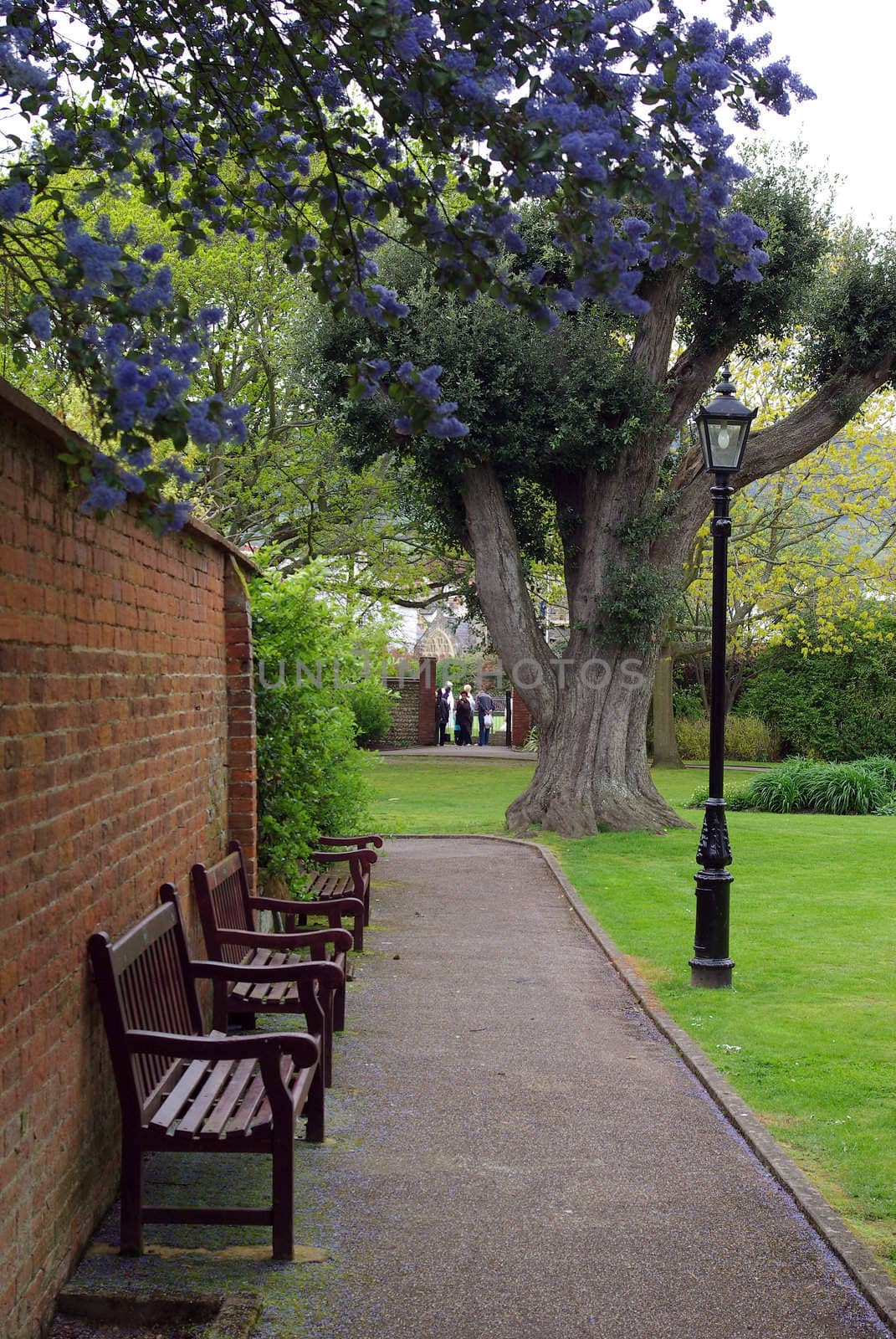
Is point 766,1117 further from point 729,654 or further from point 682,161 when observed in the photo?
point 729,654

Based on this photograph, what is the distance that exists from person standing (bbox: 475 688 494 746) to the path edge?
103 ft

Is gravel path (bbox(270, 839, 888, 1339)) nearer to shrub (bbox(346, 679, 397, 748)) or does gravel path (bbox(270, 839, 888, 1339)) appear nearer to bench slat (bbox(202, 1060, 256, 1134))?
bench slat (bbox(202, 1060, 256, 1134))

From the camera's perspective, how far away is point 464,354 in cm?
1578

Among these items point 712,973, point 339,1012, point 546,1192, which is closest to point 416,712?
point 712,973

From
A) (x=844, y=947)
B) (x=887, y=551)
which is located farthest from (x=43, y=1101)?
(x=887, y=551)

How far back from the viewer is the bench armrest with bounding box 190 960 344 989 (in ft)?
18.9

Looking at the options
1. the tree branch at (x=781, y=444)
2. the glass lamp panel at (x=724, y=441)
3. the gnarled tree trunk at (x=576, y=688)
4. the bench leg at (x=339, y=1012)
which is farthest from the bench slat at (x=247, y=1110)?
the tree branch at (x=781, y=444)

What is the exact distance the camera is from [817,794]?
2253 cm

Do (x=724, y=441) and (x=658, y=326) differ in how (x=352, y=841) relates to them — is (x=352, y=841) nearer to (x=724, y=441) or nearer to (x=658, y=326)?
(x=724, y=441)

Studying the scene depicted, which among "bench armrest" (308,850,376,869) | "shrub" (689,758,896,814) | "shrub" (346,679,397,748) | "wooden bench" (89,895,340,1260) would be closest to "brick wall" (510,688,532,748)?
"shrub" (346,679,397,748)

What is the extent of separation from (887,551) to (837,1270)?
97.2 feet

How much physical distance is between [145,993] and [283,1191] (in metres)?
1.01

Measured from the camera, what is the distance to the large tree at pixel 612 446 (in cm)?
1617

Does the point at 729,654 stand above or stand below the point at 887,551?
below
